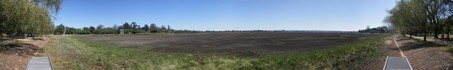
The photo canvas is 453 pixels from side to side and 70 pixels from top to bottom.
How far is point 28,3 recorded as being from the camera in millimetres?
22438

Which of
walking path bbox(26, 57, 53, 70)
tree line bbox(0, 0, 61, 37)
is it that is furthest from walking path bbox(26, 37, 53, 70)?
tree line bbox(0, 0, 61, 37)

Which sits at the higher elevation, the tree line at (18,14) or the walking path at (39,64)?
the tree line at (18,14)

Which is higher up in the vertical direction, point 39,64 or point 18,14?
point 18,14

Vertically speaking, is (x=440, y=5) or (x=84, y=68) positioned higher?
(x=440, y=5)

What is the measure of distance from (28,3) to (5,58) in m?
6.34

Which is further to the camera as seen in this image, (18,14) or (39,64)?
(18,14)

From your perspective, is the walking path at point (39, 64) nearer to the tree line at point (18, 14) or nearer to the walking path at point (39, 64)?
the walking path at point (39, 64)

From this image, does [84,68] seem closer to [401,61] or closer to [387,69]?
[387,69]

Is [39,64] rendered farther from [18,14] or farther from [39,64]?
[18,14]

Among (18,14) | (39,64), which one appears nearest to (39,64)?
(39,64)

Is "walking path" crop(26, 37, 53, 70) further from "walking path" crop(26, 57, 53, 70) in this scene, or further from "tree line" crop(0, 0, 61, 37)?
"tree line" crop(0, 0, 61, 37)

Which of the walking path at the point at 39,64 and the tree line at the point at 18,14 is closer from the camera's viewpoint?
the walking path at the point at 39,64

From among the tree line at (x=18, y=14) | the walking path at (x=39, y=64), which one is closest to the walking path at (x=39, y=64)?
the walking path at (x=39, y=64)

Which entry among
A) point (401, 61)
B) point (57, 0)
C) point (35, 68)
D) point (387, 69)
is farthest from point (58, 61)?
point (401, 61)
